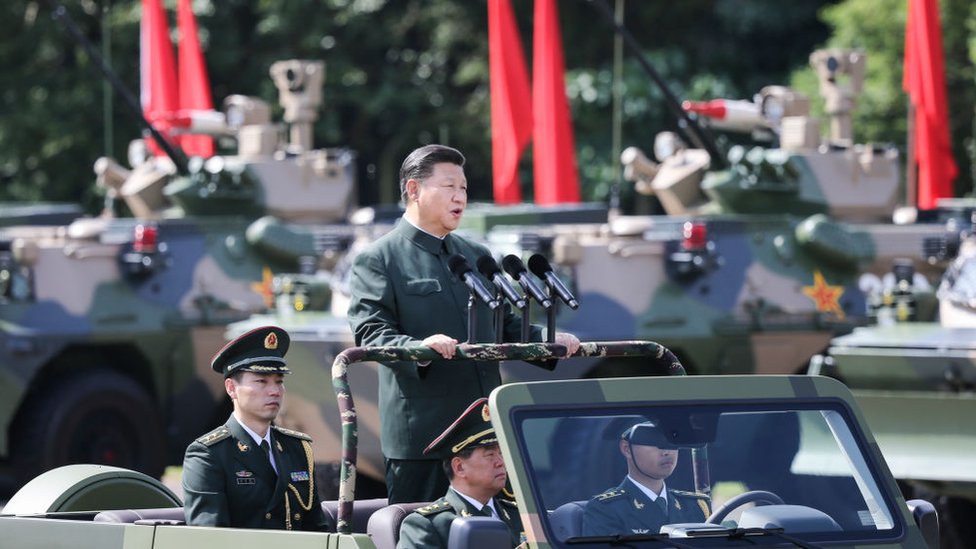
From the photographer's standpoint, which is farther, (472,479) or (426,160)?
(426,160)

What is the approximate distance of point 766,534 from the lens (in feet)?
16.1

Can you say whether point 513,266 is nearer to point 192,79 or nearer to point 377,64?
point 192,79

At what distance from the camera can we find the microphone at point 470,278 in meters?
5.34

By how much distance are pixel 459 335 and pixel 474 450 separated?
82 centimetres

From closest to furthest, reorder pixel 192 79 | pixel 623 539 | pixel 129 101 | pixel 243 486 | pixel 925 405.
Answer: pixel 623 539
pixel 243 486
pixel 925 405
pixel 129 101
pixel 192 79

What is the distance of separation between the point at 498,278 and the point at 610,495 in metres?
0.81

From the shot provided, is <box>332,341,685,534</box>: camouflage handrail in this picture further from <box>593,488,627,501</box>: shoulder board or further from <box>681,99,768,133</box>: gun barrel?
<box>681,99,768,133</box>: gun barrel

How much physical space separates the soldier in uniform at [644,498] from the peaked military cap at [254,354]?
118cm

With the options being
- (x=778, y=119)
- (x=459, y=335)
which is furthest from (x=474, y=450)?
(x=778, y=119)

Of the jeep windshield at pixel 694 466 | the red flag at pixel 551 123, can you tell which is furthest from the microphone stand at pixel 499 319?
the red flag at pixel 551 123

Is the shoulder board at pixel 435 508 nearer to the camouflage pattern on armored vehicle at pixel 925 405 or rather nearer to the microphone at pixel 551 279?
the microphone at pixel 551 279

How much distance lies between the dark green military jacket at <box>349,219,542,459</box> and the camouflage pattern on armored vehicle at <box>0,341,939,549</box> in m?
0.36

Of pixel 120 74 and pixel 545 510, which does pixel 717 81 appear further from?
pixel 545 510

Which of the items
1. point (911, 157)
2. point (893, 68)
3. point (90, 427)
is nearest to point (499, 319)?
point (90, 427)
